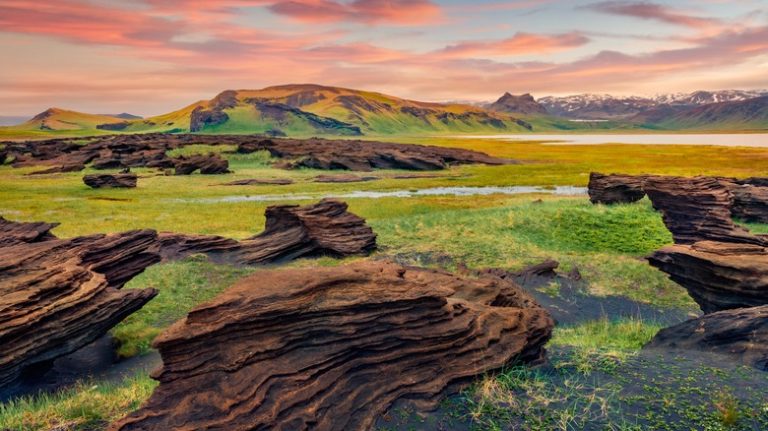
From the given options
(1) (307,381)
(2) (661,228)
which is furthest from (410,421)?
(2) (661,228)

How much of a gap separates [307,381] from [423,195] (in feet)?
160

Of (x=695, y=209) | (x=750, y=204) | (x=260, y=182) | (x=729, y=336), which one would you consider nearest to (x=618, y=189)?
(x=750, y=204)

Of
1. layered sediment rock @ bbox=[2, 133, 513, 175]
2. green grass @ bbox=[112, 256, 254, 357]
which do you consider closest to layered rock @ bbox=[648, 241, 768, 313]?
green grass @ bbox=[112, 256, 254, 357]

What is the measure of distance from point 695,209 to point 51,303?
3222cm

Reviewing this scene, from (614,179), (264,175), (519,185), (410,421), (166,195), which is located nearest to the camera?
(410,421)

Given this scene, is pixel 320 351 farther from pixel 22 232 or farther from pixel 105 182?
pixel 105 182

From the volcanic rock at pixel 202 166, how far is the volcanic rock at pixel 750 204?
6395 cm

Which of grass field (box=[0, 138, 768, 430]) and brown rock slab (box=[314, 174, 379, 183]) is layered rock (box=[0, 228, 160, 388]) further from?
brown rock slab (box=[314, 174, 379, 183])

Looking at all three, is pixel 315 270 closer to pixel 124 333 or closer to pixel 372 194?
pixel 124 333

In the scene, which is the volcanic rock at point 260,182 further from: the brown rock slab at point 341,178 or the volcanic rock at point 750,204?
the volcanic rock at point 750,204

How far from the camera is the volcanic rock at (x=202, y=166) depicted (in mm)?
77225

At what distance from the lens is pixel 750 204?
1407 inches

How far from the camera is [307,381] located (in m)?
9.70

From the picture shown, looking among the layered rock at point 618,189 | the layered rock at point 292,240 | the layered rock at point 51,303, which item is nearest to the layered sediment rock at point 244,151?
the layered rock at point 618,189
